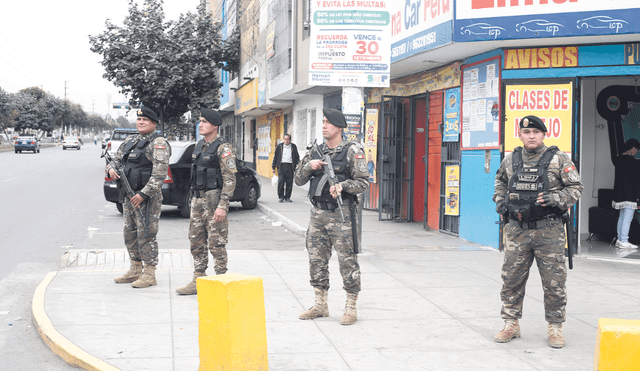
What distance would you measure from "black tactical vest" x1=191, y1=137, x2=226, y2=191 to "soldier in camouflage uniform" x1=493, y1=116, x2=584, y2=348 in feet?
9.59

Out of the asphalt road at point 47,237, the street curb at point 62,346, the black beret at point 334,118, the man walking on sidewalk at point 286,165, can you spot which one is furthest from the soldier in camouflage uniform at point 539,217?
the man walking on sidewalk at point 286,165

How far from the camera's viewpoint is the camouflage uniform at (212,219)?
6.33 meters

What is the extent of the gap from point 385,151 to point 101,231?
5.84 metres

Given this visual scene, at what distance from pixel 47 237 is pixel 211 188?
545 cm

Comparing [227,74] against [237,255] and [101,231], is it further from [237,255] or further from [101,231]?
[237,255]

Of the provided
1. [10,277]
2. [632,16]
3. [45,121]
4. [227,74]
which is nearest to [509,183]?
[632,16]

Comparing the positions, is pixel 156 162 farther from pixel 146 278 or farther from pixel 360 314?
pixel 360 314

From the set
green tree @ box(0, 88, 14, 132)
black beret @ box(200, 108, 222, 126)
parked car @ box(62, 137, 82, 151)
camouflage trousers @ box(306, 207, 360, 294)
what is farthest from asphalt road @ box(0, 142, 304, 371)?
parked car @ box(62, 137, 82, 151)

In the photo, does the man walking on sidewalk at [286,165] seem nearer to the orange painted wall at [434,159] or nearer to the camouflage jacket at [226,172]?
the orange painted wall at [434,159]

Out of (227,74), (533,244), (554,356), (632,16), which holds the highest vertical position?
(227,74)

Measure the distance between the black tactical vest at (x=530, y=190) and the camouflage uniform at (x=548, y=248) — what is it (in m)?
0.05

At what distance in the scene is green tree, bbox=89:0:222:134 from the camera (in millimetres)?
28203

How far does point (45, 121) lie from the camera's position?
81.9 metres

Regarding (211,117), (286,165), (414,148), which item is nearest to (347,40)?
(211,117)
